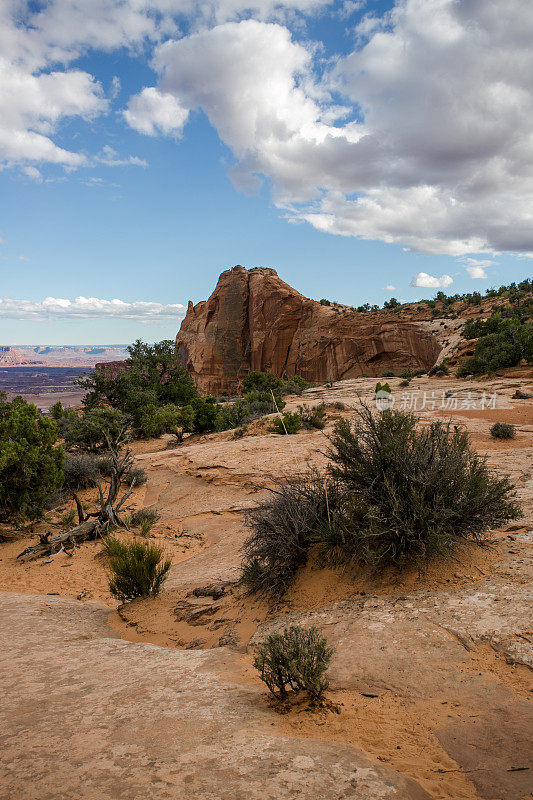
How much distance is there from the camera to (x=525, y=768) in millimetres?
1832

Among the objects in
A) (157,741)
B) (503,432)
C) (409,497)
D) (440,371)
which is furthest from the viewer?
(440,371)

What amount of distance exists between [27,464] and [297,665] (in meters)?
7.96

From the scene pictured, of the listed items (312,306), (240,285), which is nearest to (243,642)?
(312,306)

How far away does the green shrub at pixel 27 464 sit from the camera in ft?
27.3

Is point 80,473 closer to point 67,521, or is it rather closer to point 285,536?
point 67,521

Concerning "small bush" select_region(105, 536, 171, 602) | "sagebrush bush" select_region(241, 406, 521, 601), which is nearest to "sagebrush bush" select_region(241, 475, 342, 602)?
"sagebrush bush" select_region(241, 406, 521, 601)

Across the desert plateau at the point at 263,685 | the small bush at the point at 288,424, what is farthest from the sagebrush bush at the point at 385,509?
the small bush at the point at 288,424

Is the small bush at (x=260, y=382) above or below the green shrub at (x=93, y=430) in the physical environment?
above

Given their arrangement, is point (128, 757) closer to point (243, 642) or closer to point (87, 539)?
point (243, 642)

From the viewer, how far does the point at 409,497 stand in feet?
12.7

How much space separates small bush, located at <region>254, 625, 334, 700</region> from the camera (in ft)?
8.20

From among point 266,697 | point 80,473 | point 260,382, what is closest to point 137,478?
point 80,473

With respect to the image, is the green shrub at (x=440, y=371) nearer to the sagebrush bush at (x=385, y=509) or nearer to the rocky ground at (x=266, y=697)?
the rocky ground at (x=266, y=697)

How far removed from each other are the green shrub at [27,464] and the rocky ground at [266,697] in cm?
338
